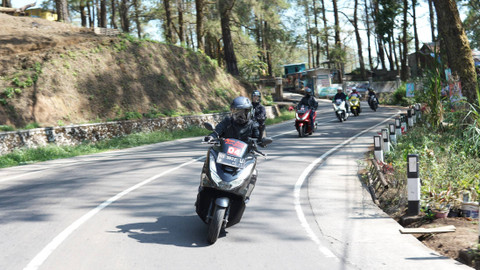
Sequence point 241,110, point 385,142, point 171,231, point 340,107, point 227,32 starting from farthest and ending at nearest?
1. point 227,32
2. point 340,107
3. point 385,142
4. point 241,110
5. point 171,231

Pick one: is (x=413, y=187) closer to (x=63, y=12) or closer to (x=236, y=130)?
(x=236, y=130)

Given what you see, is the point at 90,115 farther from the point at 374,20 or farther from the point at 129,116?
the point at 374,20

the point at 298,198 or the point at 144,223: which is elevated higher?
the point at 144,223

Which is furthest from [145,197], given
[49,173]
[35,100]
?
[35,100]

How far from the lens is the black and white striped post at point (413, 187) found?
23.7 ft

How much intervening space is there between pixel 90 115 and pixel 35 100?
102 inches

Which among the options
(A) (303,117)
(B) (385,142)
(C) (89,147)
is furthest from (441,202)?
(C) (89,147)

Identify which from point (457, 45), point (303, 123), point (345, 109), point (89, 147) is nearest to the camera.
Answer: point (457, 45)

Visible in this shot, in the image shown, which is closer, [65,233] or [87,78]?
[65,233]

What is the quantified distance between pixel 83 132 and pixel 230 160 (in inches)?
572

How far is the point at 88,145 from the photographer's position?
18703mm

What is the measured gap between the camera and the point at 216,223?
600cm

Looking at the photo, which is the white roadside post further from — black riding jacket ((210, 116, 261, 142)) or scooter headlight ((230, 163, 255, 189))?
scooter headlight ((230, 163, 255, 189))

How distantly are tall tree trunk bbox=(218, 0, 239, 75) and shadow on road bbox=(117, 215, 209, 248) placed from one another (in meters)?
28.0
